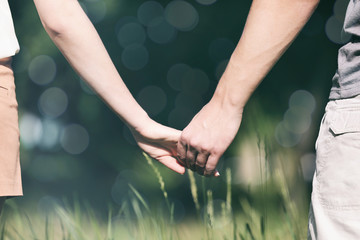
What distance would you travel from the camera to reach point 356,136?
3.43 ft

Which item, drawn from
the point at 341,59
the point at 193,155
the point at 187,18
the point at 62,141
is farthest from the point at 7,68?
the point at 62,141

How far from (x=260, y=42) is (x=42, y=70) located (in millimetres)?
3021

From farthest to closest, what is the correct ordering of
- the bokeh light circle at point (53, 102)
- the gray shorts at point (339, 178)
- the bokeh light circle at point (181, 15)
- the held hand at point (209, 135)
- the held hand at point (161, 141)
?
the bokeh light circle at point (53, 102) < the bokeh light circle at point (181, 15) < the held hand at point (161, 141) < the held hand at point (209, 135) < the gray shorts at point (339, 178)

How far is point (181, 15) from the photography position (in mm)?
3916

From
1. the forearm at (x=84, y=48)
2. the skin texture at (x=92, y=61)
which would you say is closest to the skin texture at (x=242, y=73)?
the skin texture at (x=92, y=61)

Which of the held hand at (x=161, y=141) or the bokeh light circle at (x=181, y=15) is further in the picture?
the bokeh light circle at (x=181, y=15)

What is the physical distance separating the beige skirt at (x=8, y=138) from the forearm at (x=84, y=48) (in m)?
0.25

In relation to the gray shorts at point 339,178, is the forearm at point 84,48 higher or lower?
higher

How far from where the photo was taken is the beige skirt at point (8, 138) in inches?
56.6

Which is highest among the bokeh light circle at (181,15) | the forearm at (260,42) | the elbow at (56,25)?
the bokeh light circle at (181,15)

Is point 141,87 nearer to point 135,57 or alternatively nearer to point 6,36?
point 135,57

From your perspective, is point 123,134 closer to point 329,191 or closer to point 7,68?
point 7,68

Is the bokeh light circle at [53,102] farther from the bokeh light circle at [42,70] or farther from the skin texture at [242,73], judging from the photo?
the skin texture at [242,73]

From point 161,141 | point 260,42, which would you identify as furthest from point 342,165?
point 161,141
